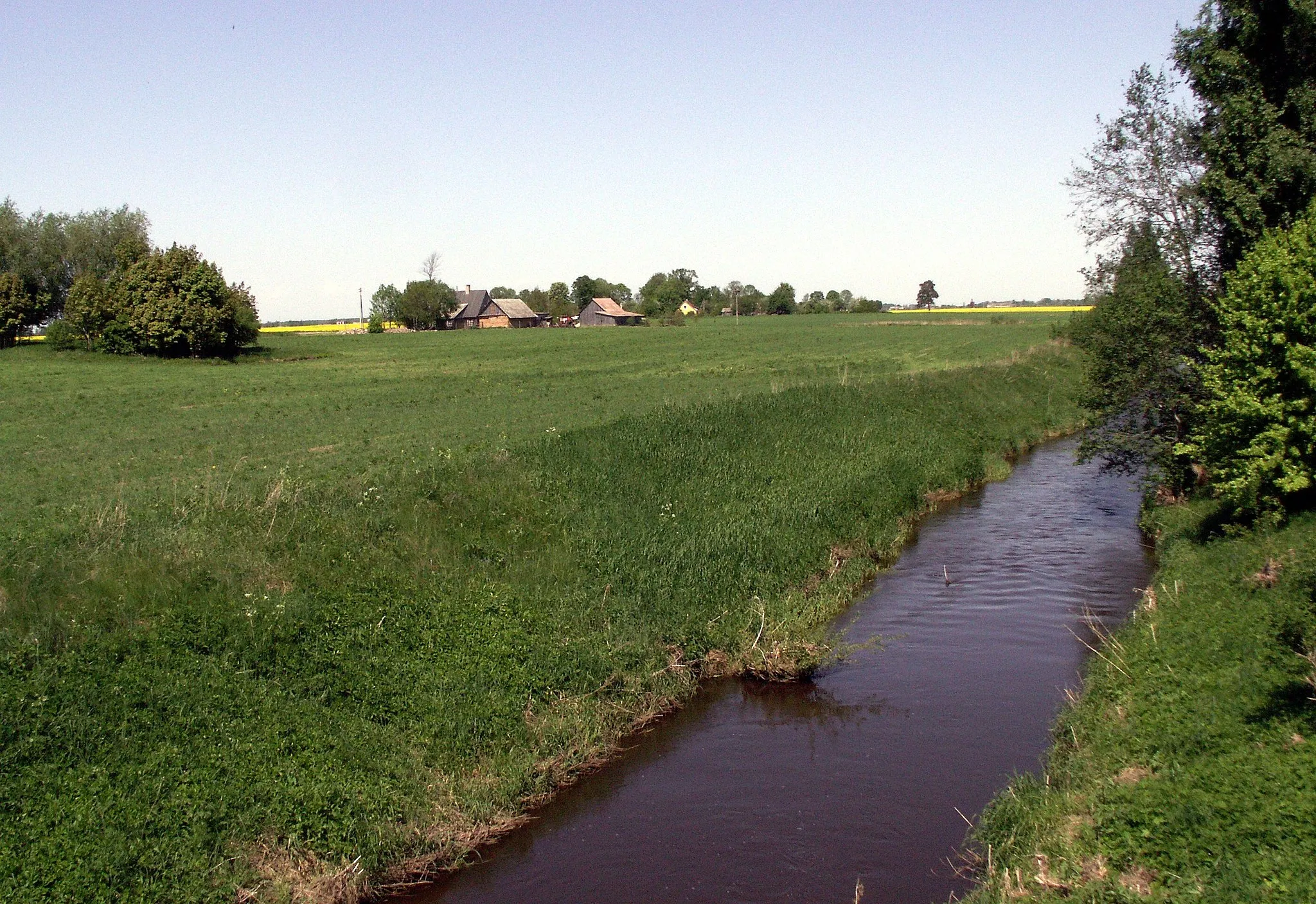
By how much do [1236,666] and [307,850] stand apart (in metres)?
10.3

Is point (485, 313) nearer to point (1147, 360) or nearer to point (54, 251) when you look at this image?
point (54, 251)

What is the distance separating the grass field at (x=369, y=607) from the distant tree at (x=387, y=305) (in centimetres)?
9512

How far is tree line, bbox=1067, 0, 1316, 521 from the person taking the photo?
14.6m

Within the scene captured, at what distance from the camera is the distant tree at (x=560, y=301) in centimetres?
16338

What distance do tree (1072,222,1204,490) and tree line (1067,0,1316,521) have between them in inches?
1.5

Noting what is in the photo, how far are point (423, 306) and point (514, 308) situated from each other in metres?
18.8

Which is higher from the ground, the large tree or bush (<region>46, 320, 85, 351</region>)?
the large tree

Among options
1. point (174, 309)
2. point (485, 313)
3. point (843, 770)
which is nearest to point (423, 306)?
point (485, 313)

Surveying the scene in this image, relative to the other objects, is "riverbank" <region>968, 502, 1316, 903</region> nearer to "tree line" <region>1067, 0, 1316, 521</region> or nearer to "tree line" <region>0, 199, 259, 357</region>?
"tree line" <region>1067, 0, 1316, 521</region>

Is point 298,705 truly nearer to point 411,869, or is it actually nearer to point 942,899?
point 411,869

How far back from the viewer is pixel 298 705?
11914 millimetres

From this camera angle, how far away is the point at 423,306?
123000 mm

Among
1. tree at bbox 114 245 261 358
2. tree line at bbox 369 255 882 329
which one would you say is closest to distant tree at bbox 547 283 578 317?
tree line at bbox 369 255 882 329

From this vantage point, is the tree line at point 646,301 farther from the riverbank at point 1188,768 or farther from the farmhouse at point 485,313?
the riverbank at point 1188,768
